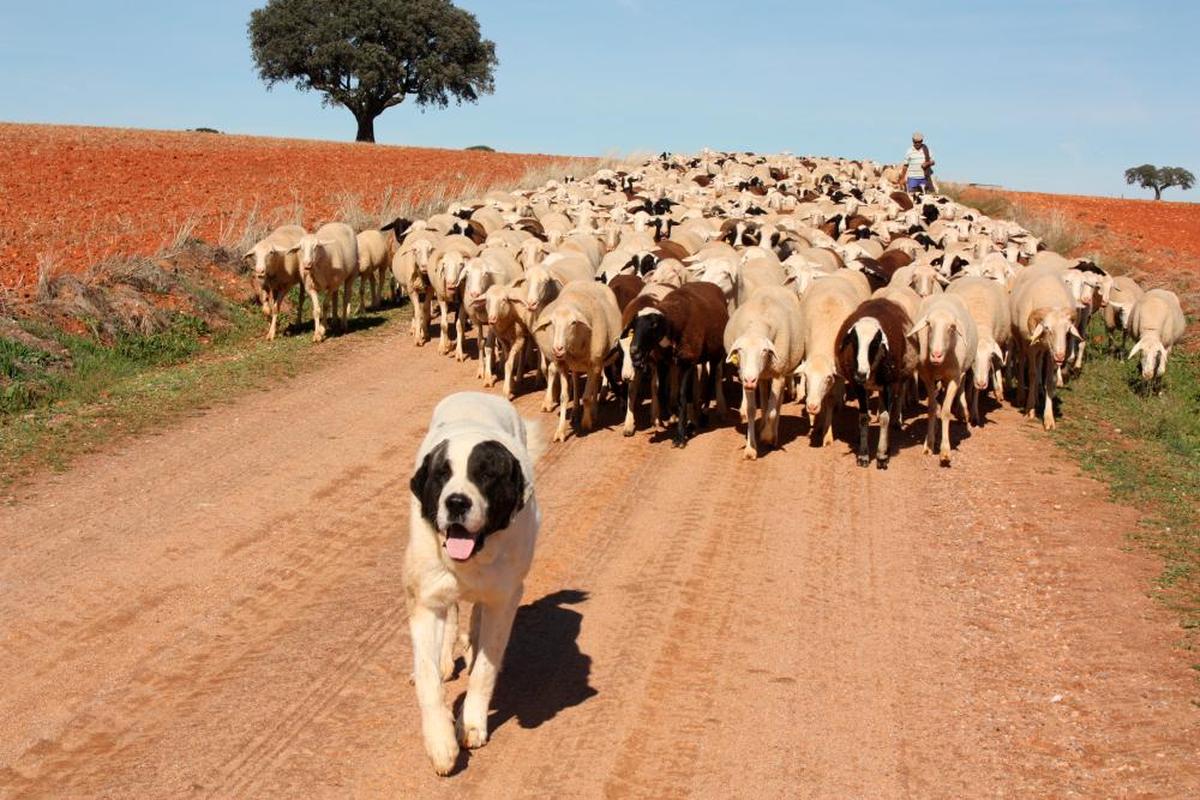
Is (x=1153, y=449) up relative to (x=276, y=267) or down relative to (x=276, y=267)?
down

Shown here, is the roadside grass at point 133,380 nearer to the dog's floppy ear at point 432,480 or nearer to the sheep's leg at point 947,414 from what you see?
the dog's floppy ear at point 432,480

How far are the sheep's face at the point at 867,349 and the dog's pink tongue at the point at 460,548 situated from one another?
7468 millimetres

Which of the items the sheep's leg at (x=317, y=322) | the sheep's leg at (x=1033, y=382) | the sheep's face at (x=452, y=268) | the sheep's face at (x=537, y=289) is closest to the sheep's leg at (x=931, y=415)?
the sheep's leg at (x=1033, y=382)

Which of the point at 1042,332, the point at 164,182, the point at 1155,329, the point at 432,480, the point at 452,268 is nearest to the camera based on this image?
the point at 432,480

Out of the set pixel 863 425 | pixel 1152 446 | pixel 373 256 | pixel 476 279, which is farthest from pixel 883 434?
pixel 373 256

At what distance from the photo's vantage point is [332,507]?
1023 centimetres

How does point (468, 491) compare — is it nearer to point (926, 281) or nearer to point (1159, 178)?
point (926, 281)

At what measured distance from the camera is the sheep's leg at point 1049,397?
14117 mm

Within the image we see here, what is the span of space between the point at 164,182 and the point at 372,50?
94.3 ft

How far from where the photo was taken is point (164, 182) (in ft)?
101

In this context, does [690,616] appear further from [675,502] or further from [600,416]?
[600,416]

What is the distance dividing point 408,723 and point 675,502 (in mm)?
4746

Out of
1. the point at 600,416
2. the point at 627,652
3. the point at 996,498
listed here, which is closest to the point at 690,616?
the point at 627,652

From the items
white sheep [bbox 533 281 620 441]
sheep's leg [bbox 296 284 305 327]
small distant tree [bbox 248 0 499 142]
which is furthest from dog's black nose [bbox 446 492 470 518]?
small distant tree [bbox 248 0 499 142]
